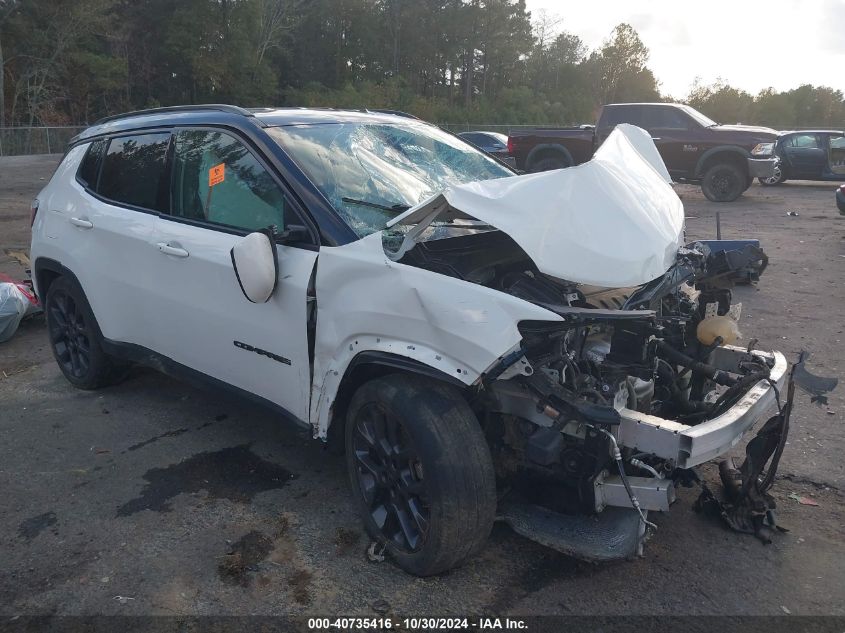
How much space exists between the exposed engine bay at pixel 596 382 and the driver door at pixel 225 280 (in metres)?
0.72

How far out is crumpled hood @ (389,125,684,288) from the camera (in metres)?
2.78

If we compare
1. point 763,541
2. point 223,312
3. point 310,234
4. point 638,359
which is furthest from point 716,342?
point 223,312

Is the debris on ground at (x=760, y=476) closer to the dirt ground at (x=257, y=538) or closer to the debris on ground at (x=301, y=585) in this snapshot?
the dirt ground at (x=257, y=538)

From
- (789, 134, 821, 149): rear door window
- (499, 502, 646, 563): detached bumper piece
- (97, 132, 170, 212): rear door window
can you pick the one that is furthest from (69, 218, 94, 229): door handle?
(789, 134, 821, 149): rear door window

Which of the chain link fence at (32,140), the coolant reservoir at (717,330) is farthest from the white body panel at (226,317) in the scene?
the chain link fence at (32,140)

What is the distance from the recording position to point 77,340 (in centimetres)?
502

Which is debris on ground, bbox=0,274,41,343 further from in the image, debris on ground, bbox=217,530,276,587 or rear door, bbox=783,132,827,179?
rear door, bbox=783,132,827,179

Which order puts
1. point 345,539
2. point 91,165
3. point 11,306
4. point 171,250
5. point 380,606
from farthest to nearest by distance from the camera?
point 11,306
point 91,165
point 171,250
point 345,539
point 380,606

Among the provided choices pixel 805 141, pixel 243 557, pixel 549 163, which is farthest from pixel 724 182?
pixel 243 557

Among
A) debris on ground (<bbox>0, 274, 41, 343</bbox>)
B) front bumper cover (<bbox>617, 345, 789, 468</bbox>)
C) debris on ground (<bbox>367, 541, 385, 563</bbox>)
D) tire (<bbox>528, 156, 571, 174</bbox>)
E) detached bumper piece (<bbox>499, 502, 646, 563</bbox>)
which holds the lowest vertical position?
debris on ground (<bbox>367, 541, 385, 563</bbox>)

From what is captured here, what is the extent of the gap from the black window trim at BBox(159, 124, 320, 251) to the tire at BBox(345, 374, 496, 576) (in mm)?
787

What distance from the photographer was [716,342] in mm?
3330

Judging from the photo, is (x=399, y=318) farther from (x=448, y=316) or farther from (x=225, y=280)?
(x=225, y=280)

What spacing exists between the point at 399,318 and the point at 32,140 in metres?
32.1
